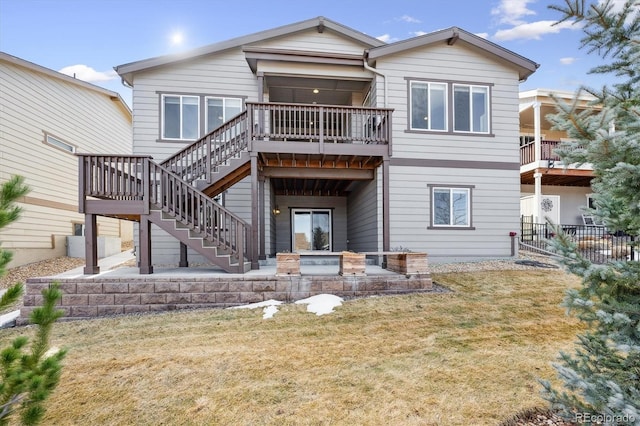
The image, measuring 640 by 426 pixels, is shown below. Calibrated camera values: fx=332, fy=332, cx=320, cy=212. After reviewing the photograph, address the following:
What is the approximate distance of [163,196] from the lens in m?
7.05

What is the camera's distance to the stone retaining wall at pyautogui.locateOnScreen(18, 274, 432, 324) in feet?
19.9

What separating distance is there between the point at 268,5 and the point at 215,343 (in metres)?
15.3

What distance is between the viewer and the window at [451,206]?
9.93 meters

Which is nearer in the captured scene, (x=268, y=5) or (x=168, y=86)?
(x=168, y=86)

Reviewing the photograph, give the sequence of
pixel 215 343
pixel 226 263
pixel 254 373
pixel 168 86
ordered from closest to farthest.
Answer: pixel 254 373, pixel 215 343, pixel 226 263, pixel 168 86

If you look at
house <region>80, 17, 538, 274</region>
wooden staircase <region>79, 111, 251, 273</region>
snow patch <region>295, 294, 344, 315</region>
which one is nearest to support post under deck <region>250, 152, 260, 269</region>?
wooden staircase <region>79, 111, 251, 273</region>

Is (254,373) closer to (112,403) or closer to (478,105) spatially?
(112,403)

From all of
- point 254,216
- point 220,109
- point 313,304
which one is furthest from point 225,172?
point 313,304

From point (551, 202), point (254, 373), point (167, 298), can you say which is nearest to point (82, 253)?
point (167, 298)

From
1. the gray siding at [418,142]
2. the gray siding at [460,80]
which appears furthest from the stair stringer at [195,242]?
the gray siding at [460,80]

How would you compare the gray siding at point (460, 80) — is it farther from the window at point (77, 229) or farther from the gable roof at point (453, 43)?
the window at point (77, 229)

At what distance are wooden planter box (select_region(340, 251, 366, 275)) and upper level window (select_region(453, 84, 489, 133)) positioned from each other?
5744mm

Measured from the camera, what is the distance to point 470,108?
10.2 m

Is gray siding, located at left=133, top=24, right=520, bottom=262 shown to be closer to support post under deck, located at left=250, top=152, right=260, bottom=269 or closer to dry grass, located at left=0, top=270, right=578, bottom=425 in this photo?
support post under deck, located at left=250, top=152, right=260, bottom=269
